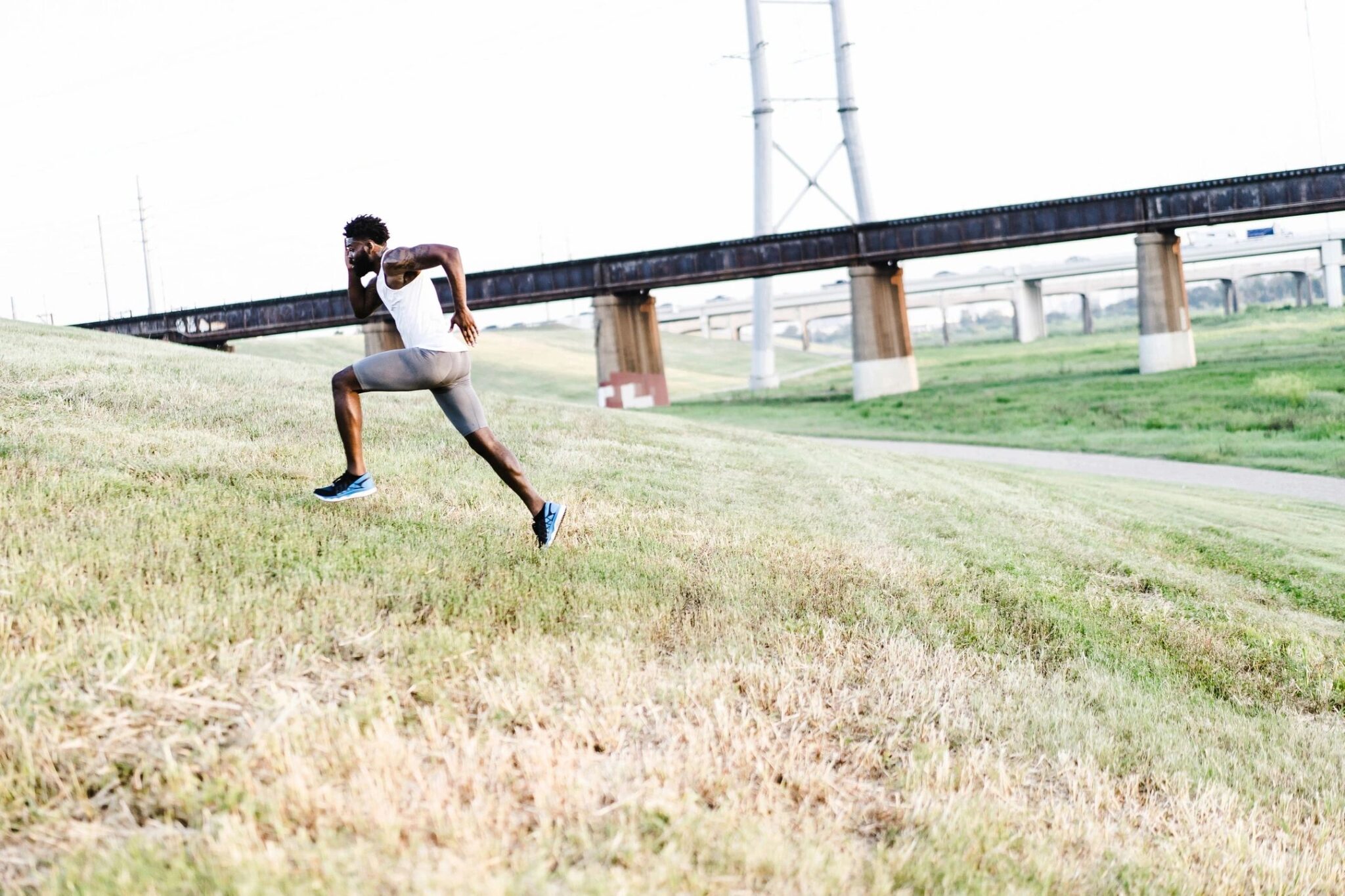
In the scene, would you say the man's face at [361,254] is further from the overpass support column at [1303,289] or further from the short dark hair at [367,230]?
the overpass support column at [1303,289]

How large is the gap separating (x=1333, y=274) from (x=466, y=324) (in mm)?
124055

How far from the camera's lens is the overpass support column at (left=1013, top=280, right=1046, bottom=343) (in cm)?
11975

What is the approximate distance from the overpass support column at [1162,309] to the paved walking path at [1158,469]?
55.3 feet

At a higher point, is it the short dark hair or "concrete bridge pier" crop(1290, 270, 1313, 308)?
"concrete bridge pier" crop(1290, 270, 1313, 308)

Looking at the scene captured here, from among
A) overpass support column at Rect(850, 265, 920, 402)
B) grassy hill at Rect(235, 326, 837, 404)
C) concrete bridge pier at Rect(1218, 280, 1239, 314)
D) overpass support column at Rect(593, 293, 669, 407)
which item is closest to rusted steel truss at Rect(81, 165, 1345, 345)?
overpass support column at Rect(593, 293, 669, 407)

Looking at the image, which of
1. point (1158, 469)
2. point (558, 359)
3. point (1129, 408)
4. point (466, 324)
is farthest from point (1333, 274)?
point (466, 324)

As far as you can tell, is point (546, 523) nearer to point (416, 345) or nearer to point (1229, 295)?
point (416, 345)

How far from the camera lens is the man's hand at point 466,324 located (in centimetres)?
748

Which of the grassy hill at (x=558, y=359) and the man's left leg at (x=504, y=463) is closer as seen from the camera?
the man's left leg at (x=504, y=463)

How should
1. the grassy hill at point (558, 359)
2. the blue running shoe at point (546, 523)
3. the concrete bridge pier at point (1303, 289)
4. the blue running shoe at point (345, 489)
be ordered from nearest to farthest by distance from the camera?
the blue running shoe at point (546, 523) < the blue running shoe at point (345, 489) < the grassy hill at point (558, 359) < the concrete bridge pier at point (1303, 289)

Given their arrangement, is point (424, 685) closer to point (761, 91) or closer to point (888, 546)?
point (888, 546)

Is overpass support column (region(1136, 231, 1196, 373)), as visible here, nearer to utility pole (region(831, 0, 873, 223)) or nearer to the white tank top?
utility pole (region(831, 0, 873, 223))

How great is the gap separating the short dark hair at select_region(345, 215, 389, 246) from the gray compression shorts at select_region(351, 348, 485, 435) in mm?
822

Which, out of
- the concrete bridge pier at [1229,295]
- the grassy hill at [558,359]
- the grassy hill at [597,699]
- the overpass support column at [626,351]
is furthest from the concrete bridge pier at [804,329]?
the grassy hill at [597,699]
